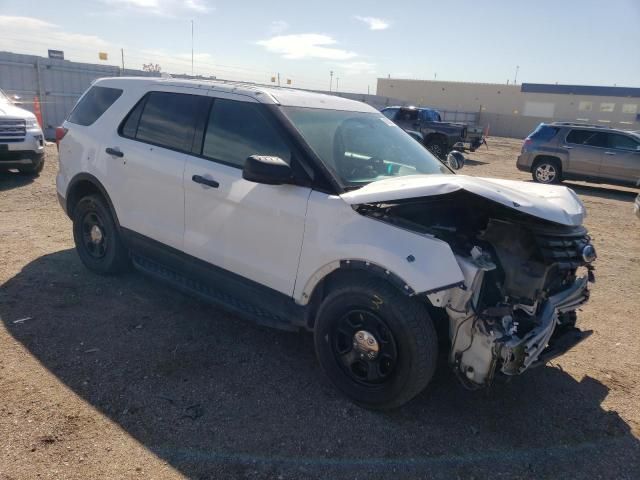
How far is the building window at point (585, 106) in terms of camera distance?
51.6 m

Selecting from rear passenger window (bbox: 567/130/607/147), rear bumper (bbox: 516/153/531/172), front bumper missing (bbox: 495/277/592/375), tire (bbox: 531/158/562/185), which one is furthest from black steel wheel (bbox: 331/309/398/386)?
rear passenger window (bbox: 567/130/607/147)

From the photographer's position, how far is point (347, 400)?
3.34m

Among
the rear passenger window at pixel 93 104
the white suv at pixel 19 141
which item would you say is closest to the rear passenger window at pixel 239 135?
the rear passenger window at pixel 93 104

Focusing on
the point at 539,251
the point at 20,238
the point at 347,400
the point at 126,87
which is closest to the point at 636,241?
the point at 539,251

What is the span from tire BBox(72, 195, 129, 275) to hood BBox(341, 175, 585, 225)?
271 centimetres

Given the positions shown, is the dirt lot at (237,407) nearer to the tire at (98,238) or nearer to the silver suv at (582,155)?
the tire at (98,238)

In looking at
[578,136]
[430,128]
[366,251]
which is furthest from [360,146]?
[430,128]

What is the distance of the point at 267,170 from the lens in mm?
3154

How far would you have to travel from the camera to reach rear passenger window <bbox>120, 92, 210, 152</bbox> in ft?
13.4

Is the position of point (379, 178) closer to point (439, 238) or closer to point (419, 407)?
point (439, 238)

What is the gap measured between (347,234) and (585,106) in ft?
189

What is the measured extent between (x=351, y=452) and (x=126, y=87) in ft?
12.5

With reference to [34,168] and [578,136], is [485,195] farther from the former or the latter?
[578,136]

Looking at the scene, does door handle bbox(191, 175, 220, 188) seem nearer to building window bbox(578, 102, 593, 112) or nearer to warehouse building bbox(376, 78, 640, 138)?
warehouse building bbox(376, 78, 640, 138)
